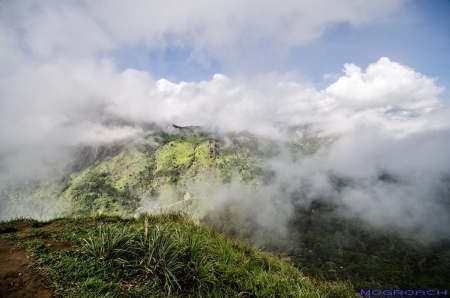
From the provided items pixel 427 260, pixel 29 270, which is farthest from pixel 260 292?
pixel 427 260

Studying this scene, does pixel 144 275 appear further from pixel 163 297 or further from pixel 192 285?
pixel 192 285

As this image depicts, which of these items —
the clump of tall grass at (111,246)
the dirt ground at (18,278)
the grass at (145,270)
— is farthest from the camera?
the clump of tall grass at (111,246)

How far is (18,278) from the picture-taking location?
4.72 meters

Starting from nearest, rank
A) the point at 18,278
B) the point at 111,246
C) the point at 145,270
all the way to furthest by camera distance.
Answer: the point at 18,278, the point at 145,270, the point at 111,246

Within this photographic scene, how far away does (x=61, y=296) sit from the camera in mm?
4551

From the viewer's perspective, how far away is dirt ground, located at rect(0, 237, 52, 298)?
4441 millimetres

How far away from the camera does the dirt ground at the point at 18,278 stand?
444 cm

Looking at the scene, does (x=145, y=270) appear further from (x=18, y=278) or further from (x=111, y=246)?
(x=18, y=278)

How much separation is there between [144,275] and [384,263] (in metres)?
218

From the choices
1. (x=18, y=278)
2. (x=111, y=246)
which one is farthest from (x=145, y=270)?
(x=18, y=278)

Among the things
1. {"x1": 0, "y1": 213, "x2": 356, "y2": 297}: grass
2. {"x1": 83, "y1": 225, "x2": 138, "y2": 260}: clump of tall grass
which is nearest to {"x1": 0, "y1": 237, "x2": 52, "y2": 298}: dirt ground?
{"x1": 0, "y1": 213, "x2": 356, "y2": 297}: grass

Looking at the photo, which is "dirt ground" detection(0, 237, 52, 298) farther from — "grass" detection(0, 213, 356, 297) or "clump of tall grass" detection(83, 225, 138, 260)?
"clump of tall grass" detection(83, 225, 138, 260)

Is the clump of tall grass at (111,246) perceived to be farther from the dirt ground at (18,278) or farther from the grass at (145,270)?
the dirt ground at (18,278)

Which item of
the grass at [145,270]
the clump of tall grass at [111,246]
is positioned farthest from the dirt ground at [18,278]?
the clump of tall grass at [111,246]
